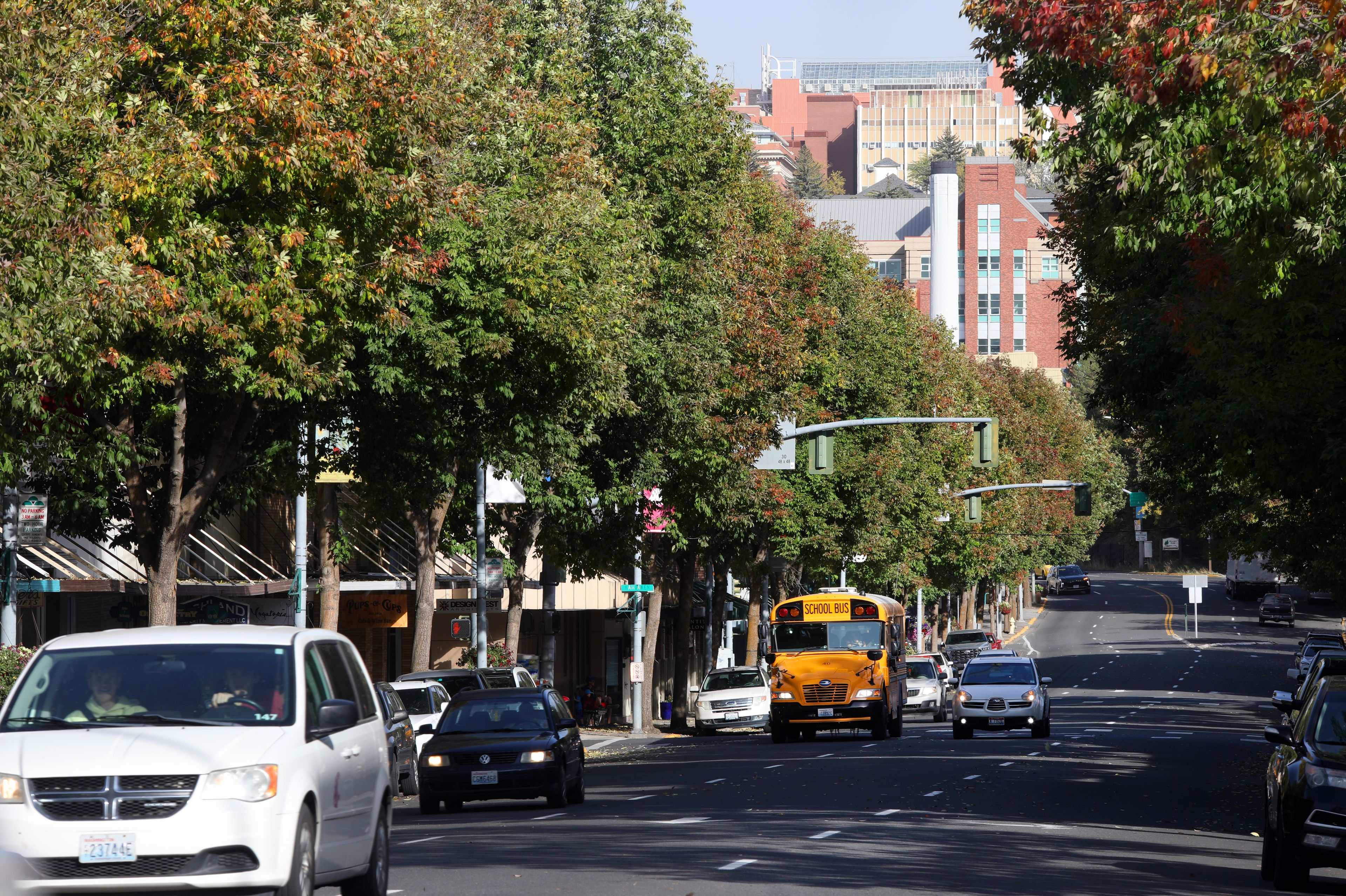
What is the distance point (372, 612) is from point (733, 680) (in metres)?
12.3

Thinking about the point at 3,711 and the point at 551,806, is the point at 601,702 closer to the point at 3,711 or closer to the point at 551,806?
the point at 551,806

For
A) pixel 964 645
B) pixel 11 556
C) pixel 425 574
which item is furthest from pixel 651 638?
pixel 964 645

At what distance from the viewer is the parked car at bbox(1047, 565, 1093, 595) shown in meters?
125

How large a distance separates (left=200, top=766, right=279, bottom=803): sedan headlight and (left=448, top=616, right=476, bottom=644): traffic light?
111 feet

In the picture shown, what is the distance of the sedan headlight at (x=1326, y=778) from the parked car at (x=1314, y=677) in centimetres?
269

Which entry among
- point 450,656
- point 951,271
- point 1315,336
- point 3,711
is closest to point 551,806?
point 1315,336

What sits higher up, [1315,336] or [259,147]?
[259,147]

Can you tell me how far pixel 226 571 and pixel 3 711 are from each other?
949 inches

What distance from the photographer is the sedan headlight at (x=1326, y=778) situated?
1370cm

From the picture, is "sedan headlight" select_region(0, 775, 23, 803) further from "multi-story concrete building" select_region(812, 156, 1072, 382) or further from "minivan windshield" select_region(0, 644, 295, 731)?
"multi-story concrete building" select_region(812, 156, 1072, 382)

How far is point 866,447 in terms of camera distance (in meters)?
53.4

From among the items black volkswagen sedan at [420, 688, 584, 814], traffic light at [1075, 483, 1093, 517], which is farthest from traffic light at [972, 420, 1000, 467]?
black volkswagen sedan at [420, 688, 584, 814]

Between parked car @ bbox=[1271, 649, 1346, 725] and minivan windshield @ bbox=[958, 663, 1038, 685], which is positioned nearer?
parked car @ bbox=[1271, 649, 1346, 725]

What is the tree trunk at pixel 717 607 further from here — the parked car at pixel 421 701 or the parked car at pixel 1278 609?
the parked car at pixel 1278 609
